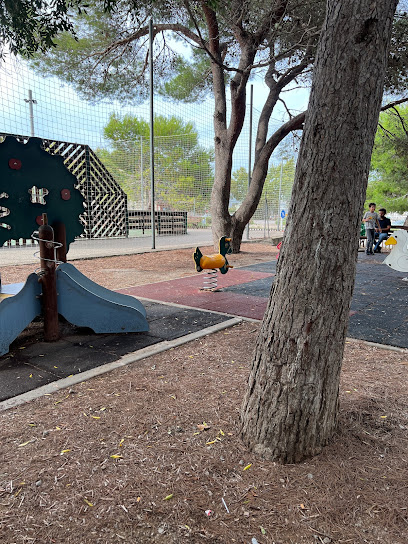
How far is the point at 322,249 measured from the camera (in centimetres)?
180

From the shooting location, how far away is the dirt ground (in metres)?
1.53

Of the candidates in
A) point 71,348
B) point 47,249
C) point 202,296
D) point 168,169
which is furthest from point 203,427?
point 168,169

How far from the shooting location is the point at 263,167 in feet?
36.7

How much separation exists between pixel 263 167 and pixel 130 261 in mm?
4766

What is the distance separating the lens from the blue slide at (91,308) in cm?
367

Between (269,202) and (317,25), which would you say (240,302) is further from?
(269,202)

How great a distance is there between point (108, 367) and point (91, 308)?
834 millimetres

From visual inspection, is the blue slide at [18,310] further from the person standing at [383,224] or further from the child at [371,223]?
the person standing at [383,224]

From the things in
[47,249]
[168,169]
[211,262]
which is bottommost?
[211,262]

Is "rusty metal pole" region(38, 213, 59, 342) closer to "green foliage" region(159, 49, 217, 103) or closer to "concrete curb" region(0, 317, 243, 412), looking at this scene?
"concrete curb" region(0, 317, 243, 412)

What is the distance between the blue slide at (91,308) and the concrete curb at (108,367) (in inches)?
16.9

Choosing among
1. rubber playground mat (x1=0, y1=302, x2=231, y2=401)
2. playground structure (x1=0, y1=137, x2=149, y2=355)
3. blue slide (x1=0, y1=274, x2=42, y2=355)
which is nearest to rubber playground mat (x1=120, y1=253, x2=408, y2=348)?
rubber playground mat (x1=0, y1=302, x2=231, y2=401)

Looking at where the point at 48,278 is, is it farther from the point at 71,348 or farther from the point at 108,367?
the point at 108,367

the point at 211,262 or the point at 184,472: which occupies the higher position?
the point at 211,262
